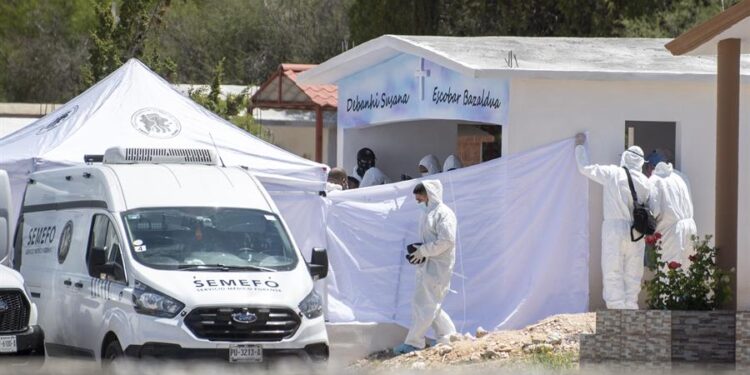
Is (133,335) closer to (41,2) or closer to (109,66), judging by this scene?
(109,66)

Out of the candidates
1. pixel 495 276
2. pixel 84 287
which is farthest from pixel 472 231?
pixel 84 287

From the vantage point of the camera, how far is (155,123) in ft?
55.4

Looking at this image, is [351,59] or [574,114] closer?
[574,114]

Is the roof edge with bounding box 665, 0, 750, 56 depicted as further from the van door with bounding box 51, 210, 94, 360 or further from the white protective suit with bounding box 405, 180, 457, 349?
the van door with bounding box 51, 210, 94, 360

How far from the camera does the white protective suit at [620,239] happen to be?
16.0 metres

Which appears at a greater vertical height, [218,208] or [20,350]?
[218,208]

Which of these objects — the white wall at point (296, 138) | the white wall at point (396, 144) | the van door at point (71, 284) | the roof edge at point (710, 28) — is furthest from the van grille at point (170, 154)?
the white wall at point (296, 138)

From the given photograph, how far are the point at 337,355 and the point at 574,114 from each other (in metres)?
3.95

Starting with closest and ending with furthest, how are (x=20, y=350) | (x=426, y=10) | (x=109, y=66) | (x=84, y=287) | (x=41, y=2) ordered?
(x=20, y=350) < (x=84, y=287) < (x=109, y=66) < (x=426, y=10) < (x=41, y=2)

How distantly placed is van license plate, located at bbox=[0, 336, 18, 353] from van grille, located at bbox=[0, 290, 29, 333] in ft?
0.23

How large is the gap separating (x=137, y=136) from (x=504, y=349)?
499 cm

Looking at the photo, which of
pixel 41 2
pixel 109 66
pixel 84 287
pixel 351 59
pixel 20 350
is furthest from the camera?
pixel 41 2

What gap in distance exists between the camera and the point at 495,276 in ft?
54.4

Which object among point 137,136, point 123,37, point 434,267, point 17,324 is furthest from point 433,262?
point 123,37
